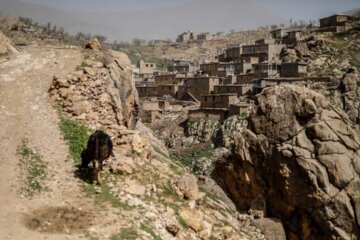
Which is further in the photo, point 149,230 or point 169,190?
point 169,190

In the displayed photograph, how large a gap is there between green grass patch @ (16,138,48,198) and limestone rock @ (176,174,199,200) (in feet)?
13.5

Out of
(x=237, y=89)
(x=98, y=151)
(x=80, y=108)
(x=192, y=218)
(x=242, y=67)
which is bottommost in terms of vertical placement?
(x=192, y=218)

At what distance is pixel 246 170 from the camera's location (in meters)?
25.9

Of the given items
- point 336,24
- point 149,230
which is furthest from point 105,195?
point 336,24

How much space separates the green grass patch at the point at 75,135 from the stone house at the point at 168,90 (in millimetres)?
61149

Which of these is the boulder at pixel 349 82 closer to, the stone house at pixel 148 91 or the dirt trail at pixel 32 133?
the stone house at pixel 148 91

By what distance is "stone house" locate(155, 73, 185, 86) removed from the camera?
3201 inches

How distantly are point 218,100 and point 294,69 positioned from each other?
47.7 feet

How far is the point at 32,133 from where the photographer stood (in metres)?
16.0

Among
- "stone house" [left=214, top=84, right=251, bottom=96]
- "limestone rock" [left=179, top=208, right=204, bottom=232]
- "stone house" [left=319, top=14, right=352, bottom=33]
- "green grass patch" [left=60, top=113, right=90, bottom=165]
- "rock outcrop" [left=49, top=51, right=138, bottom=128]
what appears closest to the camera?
"limestone rock" [left=179, top=208, right=204, bottom=232]

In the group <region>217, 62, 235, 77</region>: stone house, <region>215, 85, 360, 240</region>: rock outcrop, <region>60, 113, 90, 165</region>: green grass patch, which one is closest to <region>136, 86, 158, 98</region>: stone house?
<region>217, 62, 235, 77</region>: stone house

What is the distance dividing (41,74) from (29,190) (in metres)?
8.64

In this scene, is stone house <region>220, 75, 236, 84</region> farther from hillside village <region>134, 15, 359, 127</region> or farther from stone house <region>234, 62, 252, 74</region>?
stone house <region>234, 62, 252, 74</region>

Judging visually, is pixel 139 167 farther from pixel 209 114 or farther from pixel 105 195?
pixel 209 114
